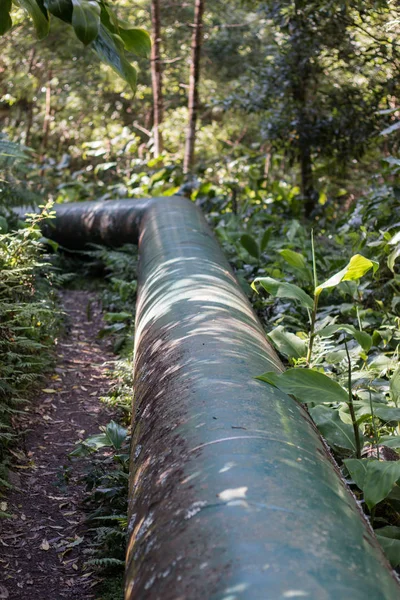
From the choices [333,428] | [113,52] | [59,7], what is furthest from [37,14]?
[333,428]

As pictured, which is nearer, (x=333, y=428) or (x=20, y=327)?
(x=333, y=428)

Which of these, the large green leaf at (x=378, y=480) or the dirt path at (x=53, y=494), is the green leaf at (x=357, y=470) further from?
the dirt path at (x=53, y=494)

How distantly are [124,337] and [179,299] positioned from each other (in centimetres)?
167

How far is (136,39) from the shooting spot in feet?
8.58

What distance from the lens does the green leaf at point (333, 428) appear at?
2.42m

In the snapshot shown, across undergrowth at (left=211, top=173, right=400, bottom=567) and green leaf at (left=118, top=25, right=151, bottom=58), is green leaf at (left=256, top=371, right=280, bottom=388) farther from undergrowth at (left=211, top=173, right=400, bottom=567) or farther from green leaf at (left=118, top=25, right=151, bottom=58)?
green leaf at (left=118, top=25, right=151, bottom=58)

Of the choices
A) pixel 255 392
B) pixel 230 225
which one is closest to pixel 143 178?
pixel 230 225

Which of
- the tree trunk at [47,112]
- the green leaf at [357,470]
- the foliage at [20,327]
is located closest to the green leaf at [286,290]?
the green leaf at [357,470]

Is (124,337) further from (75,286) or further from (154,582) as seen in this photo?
(154,582)

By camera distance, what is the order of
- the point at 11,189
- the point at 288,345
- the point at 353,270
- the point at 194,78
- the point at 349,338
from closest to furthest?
the point at 353,270 < the point at 288,345 < the point at 349,338 < the point at 11,189 < the point at 194,78

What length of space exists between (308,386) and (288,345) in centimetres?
104

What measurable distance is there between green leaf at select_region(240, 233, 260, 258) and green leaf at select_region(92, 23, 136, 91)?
130 inches

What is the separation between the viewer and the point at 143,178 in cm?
971

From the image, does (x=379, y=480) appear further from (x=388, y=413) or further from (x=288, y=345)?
(x=288, y=345)
